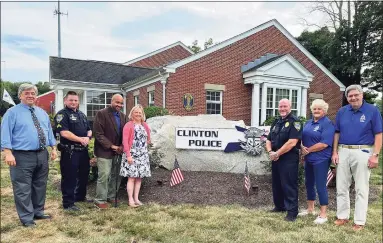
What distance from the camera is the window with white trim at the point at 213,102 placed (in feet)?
52.3

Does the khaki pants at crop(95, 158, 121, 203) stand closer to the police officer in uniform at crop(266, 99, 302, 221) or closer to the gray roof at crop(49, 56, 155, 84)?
the police officer in uniform at crop(266, 99, 302, 221)

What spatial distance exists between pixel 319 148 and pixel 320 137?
0.54ft

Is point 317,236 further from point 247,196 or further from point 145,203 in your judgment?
point 145,203

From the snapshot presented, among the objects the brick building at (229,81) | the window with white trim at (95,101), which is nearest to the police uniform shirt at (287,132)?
the brick building at (229,81)

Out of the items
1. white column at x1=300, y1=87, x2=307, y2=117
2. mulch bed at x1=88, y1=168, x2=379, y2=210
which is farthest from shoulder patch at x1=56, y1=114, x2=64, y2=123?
white column at x1=300, y1=87, x2=307, y2=117

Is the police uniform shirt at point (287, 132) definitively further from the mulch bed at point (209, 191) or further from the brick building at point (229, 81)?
the brick building at point (229, 81)

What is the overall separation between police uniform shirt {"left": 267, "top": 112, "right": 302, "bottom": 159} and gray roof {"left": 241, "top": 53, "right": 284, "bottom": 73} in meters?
11.3

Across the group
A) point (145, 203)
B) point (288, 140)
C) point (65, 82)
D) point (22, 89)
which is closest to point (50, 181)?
point (145, 203)

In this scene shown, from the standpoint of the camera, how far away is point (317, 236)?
4.38 meters

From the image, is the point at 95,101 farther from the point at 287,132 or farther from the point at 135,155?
the point at 287,132

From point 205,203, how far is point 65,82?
546 inches

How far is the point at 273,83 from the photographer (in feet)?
53.7

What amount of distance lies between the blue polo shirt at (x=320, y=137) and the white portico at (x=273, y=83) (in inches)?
435

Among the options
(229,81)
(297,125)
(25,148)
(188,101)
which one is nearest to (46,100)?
(188,101)
